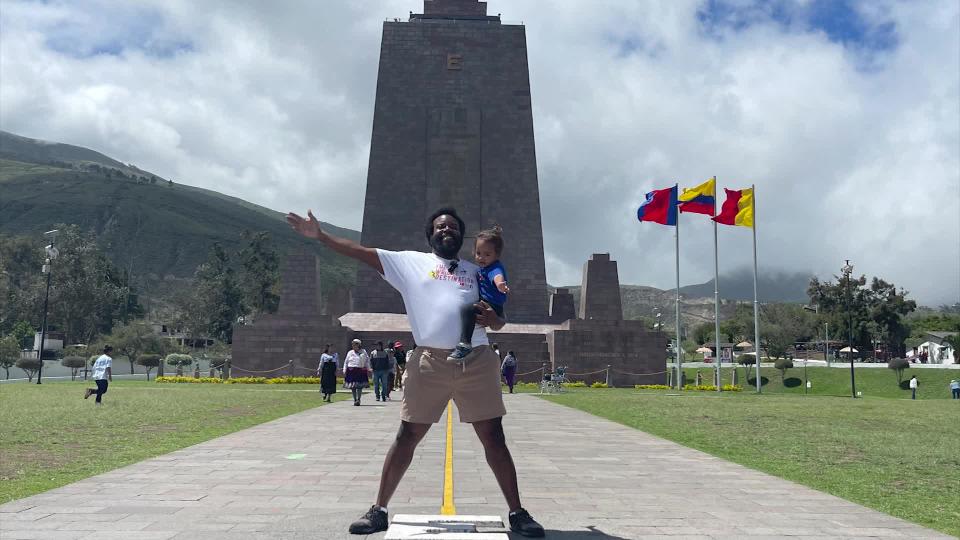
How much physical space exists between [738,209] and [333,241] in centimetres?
2816

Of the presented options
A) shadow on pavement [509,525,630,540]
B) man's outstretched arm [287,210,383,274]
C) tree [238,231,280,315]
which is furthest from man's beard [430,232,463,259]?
tree [238,231,280,315]

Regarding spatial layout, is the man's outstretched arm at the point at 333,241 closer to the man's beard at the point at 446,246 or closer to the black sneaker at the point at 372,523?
the man's beard at the point at 446,246

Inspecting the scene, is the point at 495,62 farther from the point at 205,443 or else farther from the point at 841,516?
the point at 841,516

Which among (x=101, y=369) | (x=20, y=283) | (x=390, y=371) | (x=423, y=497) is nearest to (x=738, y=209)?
(x=390, y=371)

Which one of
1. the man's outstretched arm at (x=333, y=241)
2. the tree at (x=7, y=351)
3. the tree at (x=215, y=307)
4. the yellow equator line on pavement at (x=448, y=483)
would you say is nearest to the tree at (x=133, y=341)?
the tree at (x=215, y=307)

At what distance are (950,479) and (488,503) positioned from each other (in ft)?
17.2

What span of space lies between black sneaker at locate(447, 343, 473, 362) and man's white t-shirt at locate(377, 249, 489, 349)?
0.08m

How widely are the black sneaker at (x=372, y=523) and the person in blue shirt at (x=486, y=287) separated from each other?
3.43 feet

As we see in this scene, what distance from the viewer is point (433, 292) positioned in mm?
5145

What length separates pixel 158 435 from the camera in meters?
12.0

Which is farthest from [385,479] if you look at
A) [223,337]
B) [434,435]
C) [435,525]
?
[223,337]

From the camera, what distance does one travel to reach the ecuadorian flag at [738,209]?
30906mm

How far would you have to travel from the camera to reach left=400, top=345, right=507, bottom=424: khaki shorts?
5102 millimetres

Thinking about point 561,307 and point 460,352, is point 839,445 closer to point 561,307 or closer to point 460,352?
point 460,352
